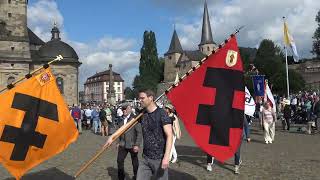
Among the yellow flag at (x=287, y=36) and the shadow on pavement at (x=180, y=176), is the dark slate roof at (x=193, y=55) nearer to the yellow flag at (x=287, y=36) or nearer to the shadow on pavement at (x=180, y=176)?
the yellow flag at (x=287, y=36)

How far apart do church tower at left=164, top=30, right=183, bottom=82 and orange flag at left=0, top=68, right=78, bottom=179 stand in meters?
139

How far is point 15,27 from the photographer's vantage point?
6562cm

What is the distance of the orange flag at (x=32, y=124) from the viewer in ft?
29.4

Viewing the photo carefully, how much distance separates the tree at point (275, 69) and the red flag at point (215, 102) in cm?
7938

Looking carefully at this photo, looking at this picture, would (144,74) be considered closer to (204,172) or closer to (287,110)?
(287,110)

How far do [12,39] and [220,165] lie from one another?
56.6 metres

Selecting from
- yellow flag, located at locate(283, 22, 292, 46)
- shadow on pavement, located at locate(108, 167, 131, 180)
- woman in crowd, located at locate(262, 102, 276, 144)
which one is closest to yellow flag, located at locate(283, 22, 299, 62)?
yellow flag, located at locate(283, 22, 292, 46)

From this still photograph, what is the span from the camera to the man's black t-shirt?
700 centimetres

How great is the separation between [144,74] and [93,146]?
90429 mm

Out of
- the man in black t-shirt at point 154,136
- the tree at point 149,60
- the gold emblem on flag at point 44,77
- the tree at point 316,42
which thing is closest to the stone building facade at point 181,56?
the tree at point 149,60

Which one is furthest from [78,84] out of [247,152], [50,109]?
[50,109]

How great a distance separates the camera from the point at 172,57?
150750mm

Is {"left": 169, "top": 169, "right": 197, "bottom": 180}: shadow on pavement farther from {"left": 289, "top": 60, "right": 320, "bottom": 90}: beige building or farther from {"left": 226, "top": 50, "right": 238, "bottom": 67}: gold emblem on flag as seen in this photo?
{"left": 289, "top": 60, "right": 320, "bottom": 90}: beige building

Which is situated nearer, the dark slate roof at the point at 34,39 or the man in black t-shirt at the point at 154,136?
the man in black t-shirt at the point at 154,136
